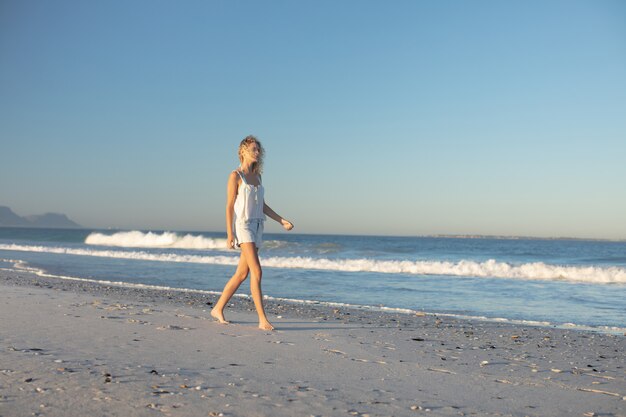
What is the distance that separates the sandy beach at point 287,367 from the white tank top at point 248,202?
4.06 feet

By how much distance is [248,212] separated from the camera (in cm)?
655

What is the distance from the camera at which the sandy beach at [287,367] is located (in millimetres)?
3395

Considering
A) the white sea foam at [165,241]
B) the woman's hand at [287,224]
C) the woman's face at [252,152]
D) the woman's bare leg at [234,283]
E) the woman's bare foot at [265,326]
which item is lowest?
the white sea foam at [165,241]

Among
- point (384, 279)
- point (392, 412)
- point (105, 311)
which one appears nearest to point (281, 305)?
point (105, 311)

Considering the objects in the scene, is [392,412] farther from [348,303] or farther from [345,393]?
[348,303]

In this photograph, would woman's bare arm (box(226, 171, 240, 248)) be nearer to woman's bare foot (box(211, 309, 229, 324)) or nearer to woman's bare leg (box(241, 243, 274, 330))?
woman's bare leg (box(241, 243, 274, 330))

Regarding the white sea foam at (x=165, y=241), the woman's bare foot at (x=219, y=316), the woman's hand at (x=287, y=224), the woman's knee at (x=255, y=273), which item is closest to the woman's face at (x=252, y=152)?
the woman's hand at (x=287, y=224)

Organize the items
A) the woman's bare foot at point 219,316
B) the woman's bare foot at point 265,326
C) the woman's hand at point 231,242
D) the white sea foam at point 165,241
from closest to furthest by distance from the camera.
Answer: the woman's bare foot at point 265,326, the woman's hand at point 231,242, the woman's bare foot at point 219,316, the white sea foam at point 165,241

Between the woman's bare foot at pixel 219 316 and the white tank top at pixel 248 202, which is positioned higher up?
the white tank top at pixel 248 202

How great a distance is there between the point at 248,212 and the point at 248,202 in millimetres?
112

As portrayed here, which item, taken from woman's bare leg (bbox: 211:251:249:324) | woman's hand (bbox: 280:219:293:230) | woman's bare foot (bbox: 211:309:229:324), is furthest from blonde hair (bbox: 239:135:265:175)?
woman's bare foot (bbox: 211:309:229:324)

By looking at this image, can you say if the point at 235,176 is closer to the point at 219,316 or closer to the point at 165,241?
the point at 219,316

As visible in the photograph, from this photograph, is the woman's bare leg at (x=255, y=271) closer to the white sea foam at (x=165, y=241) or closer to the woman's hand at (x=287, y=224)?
the woman's hand at (x=287, y=224)

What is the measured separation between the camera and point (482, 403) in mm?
3691
